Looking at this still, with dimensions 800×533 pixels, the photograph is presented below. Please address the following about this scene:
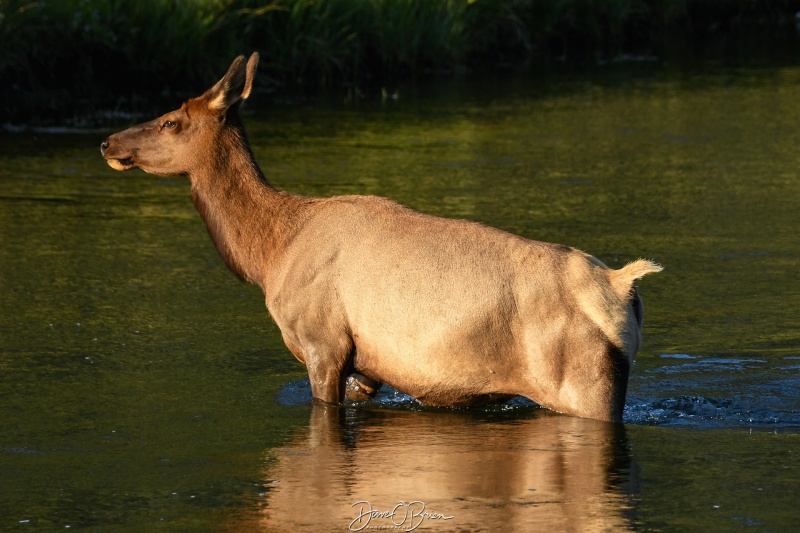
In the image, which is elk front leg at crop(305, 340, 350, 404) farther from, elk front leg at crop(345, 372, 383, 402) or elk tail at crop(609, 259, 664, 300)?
elk tail at crop(609, 259, 664, 300)

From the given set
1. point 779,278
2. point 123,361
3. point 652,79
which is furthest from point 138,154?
point 652,79

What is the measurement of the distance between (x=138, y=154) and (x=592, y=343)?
2.93 m

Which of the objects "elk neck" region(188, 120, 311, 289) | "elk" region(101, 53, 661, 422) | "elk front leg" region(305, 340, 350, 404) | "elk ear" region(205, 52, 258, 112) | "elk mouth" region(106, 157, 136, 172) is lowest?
"elk front leg" region(305, 340, 350, 404)

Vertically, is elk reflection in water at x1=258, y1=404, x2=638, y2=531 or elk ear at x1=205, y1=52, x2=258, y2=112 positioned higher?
elk ear at x1=205, y1=52, x2=258, y2=112

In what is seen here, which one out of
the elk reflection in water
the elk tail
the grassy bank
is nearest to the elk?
the elk tail

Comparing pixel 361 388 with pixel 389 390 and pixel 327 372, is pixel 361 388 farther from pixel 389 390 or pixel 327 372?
pixel 327 372

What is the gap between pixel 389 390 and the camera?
8.16 metres

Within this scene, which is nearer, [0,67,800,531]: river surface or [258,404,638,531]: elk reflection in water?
[258,404,638,531]: elk reflection in water

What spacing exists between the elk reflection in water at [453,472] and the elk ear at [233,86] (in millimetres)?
1751

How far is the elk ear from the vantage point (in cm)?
806

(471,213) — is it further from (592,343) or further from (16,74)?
(16,74)

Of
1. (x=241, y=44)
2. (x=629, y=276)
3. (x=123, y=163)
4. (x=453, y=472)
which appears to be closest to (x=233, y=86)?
(x=123, y=163)

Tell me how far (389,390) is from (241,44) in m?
12.6

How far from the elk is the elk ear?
12 mm
